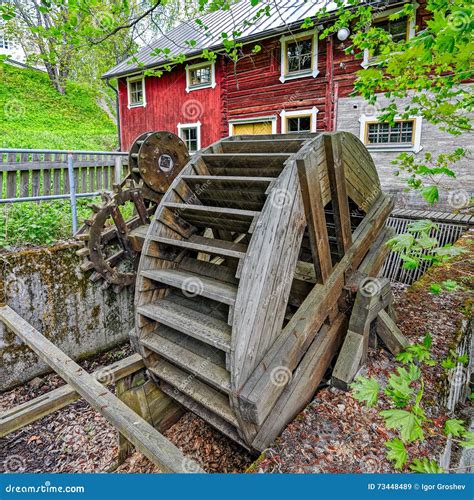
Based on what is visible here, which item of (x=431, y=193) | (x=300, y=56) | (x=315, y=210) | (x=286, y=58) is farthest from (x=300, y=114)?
(x=431, y=193)

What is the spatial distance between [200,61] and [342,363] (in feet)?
39.3

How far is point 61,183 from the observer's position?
4.88 m

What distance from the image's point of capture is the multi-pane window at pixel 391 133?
27.2ft

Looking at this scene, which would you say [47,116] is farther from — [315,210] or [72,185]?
[315,210]

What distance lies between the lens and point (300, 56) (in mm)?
9547

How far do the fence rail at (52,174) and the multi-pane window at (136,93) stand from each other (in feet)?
31.7

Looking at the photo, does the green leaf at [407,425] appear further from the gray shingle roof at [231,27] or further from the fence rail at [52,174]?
the gray shingle roof at [231,27]

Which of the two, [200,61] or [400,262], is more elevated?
[200,61]

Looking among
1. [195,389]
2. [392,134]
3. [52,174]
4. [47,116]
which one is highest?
[47,116]

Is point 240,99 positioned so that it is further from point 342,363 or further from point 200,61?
point 342,363

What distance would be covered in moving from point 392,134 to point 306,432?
27.5ft

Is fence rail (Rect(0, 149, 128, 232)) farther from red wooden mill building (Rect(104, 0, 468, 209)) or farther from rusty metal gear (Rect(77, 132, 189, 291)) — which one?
red wooden mill building (Rect(104, 0, 468, 209))

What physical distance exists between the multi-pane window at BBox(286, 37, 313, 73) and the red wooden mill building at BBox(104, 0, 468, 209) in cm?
2

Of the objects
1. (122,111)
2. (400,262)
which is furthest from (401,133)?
(122,111)
